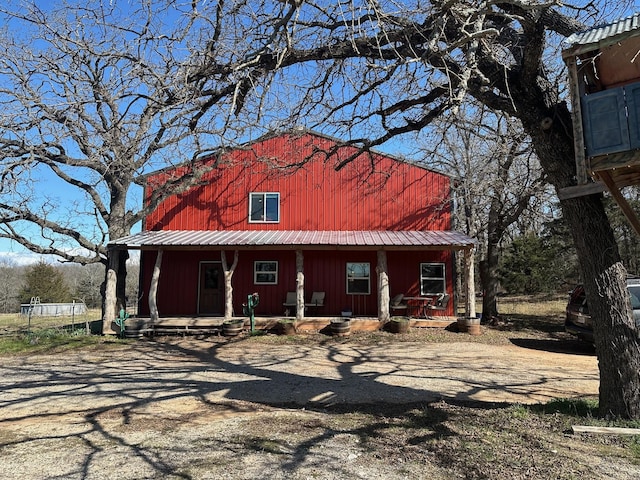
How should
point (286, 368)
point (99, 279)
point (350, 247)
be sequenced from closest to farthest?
point (286, 368) < point (350, 247) < point (99, 279)

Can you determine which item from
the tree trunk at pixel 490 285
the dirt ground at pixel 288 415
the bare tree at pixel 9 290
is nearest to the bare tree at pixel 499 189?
the tree trunk at pixel 490 285

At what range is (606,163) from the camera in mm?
4805

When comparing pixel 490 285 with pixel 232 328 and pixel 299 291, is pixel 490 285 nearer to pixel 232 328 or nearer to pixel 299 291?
pixel 299 291

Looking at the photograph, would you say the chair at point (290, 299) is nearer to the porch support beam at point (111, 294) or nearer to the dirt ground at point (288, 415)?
the dirt ground at point (288, 415)

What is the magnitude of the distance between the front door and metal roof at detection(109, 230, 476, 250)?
151 centimetres

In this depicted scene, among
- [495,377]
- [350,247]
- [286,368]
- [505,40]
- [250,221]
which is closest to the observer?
[505,40]

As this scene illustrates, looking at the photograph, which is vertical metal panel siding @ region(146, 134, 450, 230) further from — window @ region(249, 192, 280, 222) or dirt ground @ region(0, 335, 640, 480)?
dirt ground @ region(0, 335, 640, 480)

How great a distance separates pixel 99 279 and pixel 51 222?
139 feet

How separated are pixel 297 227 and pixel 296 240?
220 cm

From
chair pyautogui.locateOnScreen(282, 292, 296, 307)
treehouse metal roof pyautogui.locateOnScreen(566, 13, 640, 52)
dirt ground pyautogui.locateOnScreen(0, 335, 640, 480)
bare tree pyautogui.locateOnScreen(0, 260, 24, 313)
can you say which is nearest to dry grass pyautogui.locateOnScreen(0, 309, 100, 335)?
chair pyautogui.locateOnScreen(282, 292, 296, 307)

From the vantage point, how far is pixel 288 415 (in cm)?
598

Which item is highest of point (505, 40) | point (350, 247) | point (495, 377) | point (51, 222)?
point (505, 40)

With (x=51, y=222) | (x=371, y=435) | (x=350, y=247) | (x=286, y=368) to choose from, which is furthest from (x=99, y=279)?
(x=371, y=435)

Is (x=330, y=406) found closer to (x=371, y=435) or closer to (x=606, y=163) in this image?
(x=371, y=435)
